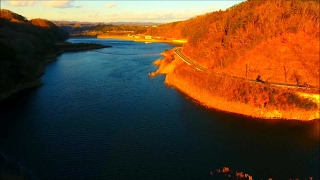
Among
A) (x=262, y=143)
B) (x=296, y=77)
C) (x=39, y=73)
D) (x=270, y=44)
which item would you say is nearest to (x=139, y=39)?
(x=39, y=73)

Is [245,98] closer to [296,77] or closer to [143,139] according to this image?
[296,77]

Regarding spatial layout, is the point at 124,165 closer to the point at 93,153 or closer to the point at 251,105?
the point at 93,153

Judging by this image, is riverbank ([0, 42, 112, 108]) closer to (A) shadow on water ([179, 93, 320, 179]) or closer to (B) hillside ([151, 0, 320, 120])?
(B) hillside ([151, 0, 320, 120])

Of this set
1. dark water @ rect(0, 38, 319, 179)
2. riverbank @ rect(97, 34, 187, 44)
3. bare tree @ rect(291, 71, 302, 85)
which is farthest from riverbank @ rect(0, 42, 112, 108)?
riverbank @ rect(97, 34, 187, 44)

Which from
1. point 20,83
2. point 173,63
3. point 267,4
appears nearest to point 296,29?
point 267,4

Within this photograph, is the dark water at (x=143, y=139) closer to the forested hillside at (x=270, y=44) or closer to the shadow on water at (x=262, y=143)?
the shadow on water at (x=262, y=143)
